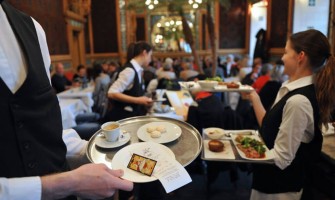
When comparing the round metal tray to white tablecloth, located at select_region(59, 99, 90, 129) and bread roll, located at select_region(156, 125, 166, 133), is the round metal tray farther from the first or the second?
white tablecloth, located at select_region(59, 99, 90, 129)

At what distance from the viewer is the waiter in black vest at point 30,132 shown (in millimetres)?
610

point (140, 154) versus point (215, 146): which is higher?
point (140, 154)

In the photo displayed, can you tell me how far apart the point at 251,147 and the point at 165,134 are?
580mm

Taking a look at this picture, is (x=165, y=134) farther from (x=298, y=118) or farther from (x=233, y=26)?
(x=233, y=26)

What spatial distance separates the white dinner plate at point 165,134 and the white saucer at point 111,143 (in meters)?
0.06

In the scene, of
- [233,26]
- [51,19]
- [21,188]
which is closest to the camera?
[21,188]

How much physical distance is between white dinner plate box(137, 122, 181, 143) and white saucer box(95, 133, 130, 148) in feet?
0.18

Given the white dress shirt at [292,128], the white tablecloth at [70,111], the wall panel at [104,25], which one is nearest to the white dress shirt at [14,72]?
the white dress shirt at [292,128]

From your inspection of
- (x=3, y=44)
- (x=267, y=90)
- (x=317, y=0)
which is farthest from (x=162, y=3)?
(x=3, y=44)

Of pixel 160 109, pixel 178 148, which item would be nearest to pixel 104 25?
pixel 160 109

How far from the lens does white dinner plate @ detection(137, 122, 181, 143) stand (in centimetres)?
96

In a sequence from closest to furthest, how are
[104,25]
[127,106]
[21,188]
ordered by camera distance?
[21,188] < [127,106] < [104,25]

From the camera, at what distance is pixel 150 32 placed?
427 inches

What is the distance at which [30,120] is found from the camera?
0.66 m
